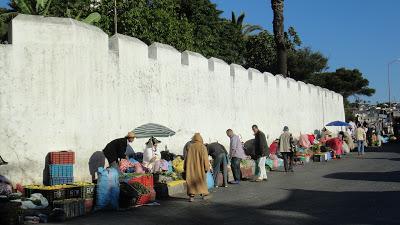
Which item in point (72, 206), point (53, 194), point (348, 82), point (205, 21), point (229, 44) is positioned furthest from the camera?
point (348, 82)

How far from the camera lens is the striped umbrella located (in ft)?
49.3

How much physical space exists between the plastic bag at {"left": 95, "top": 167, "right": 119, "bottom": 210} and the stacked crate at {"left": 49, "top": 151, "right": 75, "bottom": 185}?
1.45 meters

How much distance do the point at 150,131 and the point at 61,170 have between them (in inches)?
133

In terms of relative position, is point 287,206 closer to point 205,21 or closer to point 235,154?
point 235,154

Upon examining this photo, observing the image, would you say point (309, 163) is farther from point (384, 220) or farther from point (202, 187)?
point (384, 220)

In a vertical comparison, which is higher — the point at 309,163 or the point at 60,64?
the point at 60,64

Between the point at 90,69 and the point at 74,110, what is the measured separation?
48.1 inches

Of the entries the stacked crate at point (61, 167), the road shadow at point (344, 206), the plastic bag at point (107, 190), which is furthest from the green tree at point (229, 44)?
the plastic bag at point (107, 190)

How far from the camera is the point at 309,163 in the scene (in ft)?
79.2

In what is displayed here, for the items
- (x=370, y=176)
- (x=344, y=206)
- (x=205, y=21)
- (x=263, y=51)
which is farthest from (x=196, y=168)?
(x=263, y=51)

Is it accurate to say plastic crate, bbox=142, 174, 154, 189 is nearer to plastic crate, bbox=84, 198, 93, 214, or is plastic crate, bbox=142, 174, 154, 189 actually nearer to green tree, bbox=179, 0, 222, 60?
plastic crate, bbox=84, 198, 93, 214

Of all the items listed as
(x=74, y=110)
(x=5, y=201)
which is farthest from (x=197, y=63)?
(x=5, y=201)

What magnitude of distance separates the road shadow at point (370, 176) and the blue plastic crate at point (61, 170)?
845 centimetres

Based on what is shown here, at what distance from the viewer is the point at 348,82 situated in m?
72.9
